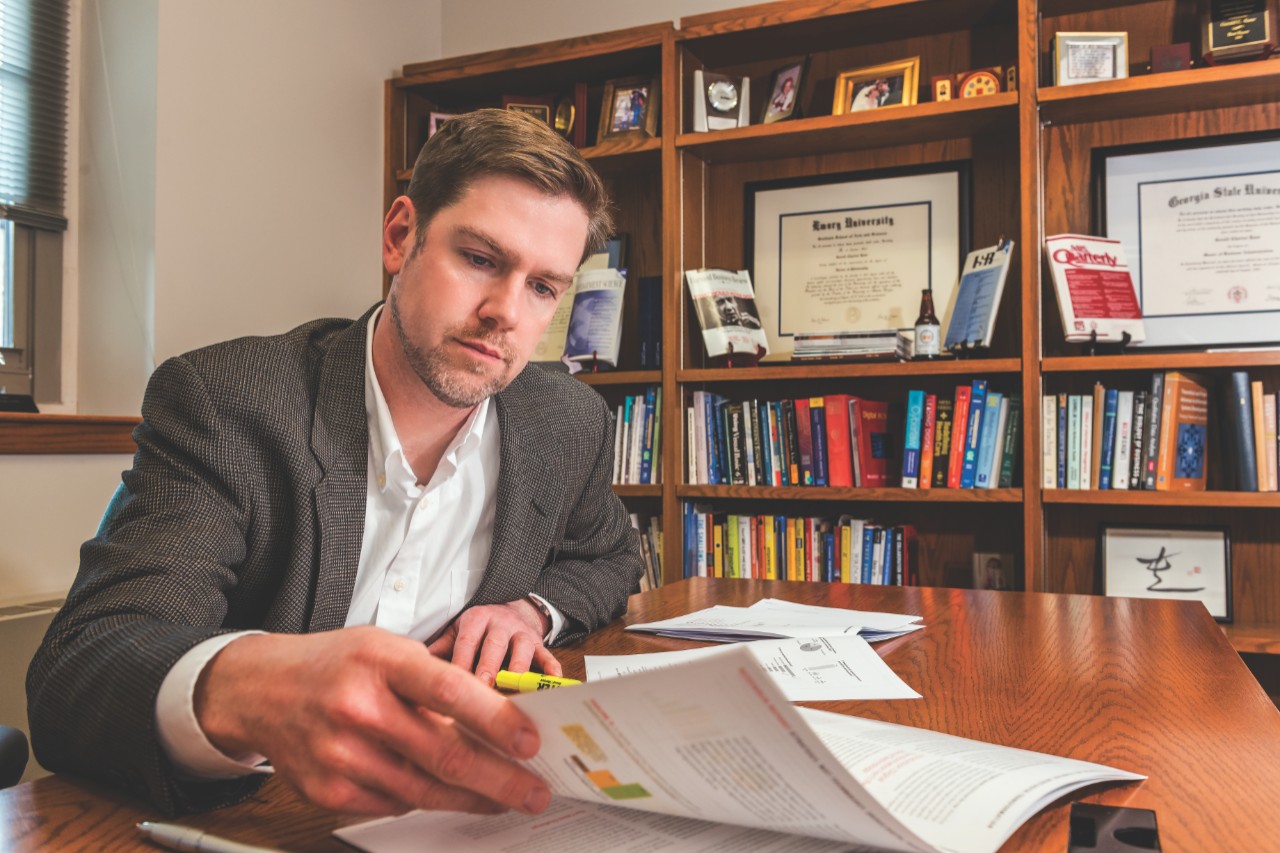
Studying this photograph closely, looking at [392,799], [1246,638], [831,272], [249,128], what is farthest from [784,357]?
[392,799]

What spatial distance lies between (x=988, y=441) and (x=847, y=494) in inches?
14.9

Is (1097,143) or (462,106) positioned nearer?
(1097,143)

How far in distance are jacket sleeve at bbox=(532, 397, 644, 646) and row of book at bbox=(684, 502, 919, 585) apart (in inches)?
48.1

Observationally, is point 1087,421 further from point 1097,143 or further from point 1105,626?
point 1105,626

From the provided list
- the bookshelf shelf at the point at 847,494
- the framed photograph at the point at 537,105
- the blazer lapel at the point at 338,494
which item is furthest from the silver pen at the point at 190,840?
the framed photograph at the point at 537,105

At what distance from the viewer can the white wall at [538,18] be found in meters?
2.97

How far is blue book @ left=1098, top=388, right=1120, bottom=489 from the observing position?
7.61 ft

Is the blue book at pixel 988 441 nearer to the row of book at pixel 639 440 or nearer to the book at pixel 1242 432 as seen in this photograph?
the book at pixel 1242 432

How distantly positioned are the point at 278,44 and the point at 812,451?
6.15 ft

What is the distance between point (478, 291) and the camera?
3.74ft

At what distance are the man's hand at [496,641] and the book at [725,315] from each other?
167cm

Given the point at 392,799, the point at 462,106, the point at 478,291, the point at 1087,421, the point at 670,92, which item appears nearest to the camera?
the point at 392,799

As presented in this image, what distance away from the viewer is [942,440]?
96.8 inches

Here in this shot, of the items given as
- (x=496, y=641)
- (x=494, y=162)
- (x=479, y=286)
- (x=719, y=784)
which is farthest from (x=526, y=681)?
(x=494, y=162)
